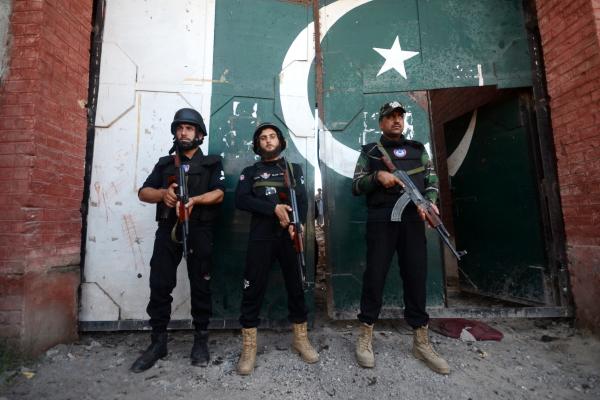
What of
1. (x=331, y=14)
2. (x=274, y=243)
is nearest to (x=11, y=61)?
(x=274, y=243)

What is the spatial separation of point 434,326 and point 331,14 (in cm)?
397

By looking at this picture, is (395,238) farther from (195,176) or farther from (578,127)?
(578,127)

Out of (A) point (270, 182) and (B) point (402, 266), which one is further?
(A) point (270, 182)

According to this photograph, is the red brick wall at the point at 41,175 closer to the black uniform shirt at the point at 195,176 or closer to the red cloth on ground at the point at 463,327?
the black uniform shirt at the point at 195,176

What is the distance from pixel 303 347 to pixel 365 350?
54 centimetres

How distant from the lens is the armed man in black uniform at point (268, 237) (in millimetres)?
2609

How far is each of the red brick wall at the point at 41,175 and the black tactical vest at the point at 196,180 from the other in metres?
0.97

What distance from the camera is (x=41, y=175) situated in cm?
269

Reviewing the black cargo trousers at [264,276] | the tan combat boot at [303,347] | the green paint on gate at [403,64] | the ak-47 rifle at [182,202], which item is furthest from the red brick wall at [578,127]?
the ak-47 rifle at [182,202]

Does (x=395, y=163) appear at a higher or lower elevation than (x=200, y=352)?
higher

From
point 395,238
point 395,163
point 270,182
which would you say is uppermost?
point 395,163

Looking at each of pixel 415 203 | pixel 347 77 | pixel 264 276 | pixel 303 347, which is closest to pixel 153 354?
pixel 264 276

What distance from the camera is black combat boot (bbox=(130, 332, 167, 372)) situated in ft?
8.23

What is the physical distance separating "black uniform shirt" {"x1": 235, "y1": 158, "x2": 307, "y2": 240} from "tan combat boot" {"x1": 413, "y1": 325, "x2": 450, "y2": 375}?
1.41 meters
